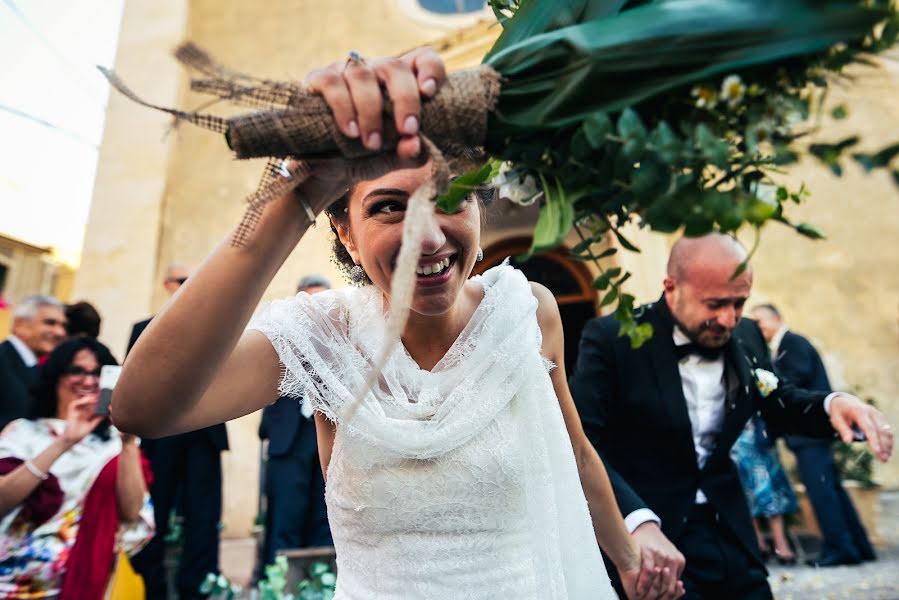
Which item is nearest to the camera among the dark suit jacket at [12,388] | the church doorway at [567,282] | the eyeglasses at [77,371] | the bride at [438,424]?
the bride at [438,424]

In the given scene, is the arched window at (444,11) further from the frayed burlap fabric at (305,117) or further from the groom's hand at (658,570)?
the frayed burlap fabric at (305,117)

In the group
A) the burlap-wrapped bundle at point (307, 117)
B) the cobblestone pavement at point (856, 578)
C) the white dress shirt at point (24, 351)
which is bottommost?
the cobblestone pavement at point (856, 578)

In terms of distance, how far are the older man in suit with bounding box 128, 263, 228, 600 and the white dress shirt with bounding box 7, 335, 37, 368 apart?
2.98 ft

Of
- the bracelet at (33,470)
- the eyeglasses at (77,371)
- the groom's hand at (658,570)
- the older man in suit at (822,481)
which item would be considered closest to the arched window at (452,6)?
the older man in suit at (822,481)

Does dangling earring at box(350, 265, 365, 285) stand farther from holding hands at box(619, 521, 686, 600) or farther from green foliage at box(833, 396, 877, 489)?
green foliage at box(833, 396, 877, 489)

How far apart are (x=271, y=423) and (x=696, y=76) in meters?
4.81

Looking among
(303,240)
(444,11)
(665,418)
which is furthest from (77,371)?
(444,11)

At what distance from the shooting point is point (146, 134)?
8.95 meters

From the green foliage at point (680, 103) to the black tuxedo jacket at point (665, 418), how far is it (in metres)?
1.98

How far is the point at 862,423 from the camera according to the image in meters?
2.51

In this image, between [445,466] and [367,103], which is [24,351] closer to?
[445,466]

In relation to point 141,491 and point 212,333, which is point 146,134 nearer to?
point 141,491

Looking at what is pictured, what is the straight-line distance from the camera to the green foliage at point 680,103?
92cm

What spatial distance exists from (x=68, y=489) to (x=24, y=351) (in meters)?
2.41
